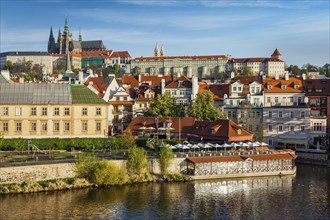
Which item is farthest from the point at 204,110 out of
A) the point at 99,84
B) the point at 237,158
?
the point at 99,84

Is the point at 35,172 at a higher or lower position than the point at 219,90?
lower

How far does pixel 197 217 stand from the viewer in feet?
128

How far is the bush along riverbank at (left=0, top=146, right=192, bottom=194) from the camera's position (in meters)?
46.3

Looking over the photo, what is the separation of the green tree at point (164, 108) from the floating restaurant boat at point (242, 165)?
2258 cm

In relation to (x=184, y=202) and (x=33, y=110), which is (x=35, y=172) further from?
(x=33, y=110)

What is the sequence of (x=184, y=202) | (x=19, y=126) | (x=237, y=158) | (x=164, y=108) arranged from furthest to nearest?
(x=164, y=108) → (x=19, y=126) → (x=237, y=158) → (x=184, y=202)

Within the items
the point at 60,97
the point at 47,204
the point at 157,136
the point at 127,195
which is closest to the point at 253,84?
the point at 157,136

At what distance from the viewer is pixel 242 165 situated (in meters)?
54.0

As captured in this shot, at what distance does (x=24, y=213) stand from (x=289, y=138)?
43.3 m

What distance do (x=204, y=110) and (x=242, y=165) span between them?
19.7 m

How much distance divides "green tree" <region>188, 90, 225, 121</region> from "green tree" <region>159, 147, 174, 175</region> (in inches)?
819

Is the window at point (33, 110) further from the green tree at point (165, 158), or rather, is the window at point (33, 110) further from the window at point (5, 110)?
the green tree at point (165, 158)

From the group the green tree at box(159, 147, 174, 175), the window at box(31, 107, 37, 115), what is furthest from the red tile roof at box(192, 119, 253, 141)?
Result: the window at box(31, 107, 37, 115)

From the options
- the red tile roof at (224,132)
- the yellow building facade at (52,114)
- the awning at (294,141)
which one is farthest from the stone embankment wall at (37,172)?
the awning at (294,141)
